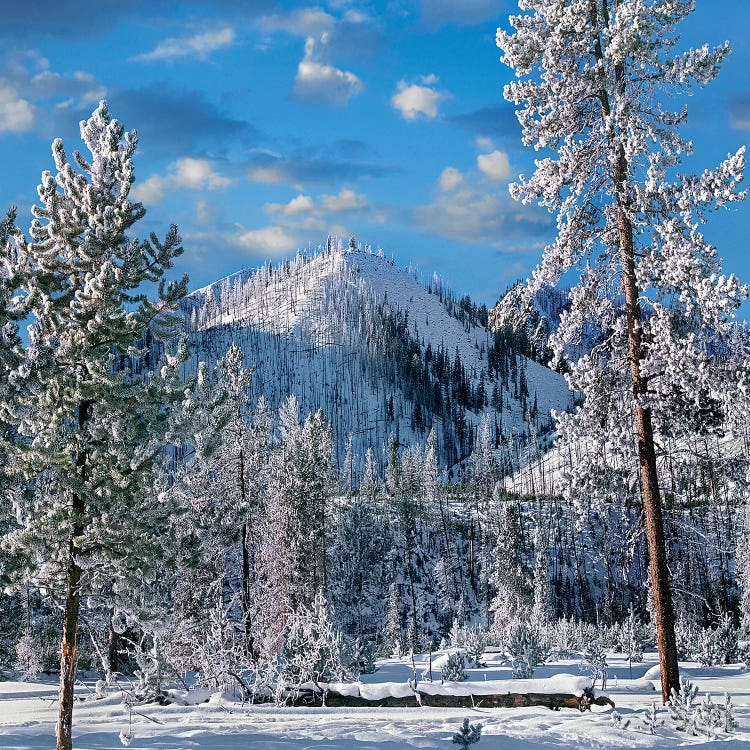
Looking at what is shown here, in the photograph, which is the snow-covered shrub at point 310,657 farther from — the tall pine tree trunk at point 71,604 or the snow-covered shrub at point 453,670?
the tall pine tree trunk at point 71,604

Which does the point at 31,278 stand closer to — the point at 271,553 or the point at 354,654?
the point at 354,654

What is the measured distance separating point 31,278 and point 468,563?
80889mm

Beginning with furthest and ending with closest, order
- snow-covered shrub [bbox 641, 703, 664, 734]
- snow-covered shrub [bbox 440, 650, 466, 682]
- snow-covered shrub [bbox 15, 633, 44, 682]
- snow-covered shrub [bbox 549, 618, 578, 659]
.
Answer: snow-covered shrub [bbox 15, 633, 44, 682] → snow-covered shrub [bbox 549, 618, 578, 659] → snow-covered shrub [bbox 440, 650, 466, 682] → snow-covered shrub [bbox 641, 703, 664, 734]

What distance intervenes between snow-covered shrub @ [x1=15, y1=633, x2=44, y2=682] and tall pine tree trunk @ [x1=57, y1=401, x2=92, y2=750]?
2378 cm

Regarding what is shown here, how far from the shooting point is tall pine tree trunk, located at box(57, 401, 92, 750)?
8.55m

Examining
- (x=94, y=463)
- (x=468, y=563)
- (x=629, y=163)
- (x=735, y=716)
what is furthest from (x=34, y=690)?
(x=468, y=563)

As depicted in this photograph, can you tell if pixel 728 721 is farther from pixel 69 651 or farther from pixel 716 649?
pixel 716 649

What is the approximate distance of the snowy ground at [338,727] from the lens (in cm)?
897

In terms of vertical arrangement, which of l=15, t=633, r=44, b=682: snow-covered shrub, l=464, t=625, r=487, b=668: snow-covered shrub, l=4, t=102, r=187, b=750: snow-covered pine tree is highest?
l=4, t=102, r=187, b=750: snow-covered pine tree

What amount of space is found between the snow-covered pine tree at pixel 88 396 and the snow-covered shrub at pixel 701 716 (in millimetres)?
7985

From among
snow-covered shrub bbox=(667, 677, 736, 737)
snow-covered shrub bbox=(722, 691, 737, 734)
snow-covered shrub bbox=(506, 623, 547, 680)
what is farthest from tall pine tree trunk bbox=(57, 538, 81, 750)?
snow-covered shrub bbox=(506, 623, 547, 680)

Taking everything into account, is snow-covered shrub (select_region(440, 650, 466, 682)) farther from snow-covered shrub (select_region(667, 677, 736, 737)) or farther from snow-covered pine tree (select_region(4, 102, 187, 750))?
snow-covered pine tree (select_region(4, 102, 187, 750))

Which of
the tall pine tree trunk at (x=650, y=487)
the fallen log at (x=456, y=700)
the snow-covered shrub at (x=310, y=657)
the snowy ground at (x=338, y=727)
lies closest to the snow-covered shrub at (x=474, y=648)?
the snow-covered shrub at (x=310, y=657)

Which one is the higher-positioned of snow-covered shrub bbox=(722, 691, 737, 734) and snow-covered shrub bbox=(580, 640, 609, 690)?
snow-covered shrub bbox=(722, 691, 737, 734)
